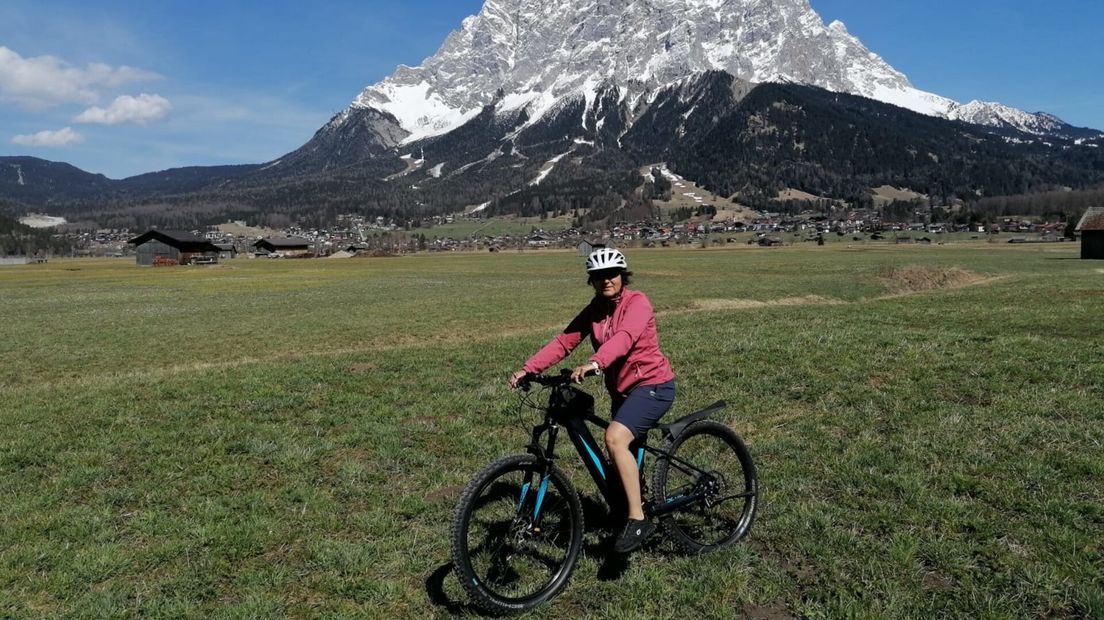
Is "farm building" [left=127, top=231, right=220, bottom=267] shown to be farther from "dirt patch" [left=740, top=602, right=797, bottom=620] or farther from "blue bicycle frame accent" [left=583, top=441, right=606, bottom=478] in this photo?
"dirt patch" [left=740, top=602, right=797, bottom=620]

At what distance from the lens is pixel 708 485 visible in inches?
284

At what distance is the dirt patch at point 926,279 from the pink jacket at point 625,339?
48451 mm

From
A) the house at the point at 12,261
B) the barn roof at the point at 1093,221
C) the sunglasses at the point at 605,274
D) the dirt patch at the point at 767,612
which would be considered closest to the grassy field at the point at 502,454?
the dirt patch at the point at 767,612

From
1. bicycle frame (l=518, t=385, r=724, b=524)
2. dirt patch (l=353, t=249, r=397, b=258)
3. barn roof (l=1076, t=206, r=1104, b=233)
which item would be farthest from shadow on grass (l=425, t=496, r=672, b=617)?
dirt patch (l=353, t=249, r=397, b=258)

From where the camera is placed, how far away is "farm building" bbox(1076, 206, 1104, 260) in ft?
263

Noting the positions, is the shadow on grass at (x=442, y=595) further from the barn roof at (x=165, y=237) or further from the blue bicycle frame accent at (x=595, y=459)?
the barn roof at (x=165, y=237)

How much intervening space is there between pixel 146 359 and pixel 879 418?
23763 mm

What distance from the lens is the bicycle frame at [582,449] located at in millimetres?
6043

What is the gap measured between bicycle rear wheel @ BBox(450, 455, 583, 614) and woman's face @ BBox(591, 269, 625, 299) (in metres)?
1.82

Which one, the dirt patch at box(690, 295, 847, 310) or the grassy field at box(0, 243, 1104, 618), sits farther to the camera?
the dirt patch at box(690, 295, 847, 310)

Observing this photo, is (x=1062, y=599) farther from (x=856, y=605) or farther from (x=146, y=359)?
(x=146, y=359)

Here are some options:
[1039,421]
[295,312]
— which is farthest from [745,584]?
[295,312]

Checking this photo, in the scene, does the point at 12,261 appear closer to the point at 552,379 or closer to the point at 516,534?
the point at 516,534

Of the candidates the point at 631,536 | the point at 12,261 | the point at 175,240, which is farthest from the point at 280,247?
the point at 631,536
